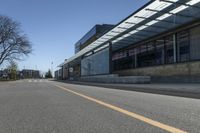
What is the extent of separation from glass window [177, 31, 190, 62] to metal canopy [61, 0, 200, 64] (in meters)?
1.35

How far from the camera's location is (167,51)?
129 feet

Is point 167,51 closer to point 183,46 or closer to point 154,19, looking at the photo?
point 183,46

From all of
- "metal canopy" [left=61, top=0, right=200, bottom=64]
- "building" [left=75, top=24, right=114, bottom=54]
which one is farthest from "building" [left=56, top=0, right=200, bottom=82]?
"building" [left=75, top=24, right=114, bottom=54]

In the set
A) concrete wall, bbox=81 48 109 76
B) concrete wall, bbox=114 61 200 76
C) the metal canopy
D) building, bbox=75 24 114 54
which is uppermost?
building, bbox=75 24 114 54

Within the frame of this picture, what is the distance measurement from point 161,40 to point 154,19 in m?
9.00

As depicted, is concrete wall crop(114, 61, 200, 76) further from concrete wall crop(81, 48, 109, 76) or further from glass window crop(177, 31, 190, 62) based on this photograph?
concrete wall crop(81, 48, 109, 76)

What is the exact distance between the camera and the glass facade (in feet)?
108

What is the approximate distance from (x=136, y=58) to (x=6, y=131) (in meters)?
44.7

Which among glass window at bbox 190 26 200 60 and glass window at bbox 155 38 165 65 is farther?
glass window at bbox 155 38 165 65

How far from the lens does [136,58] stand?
50.4 metres

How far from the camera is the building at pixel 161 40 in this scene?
96.3 feet

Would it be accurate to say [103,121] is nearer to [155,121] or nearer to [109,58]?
[155,121]

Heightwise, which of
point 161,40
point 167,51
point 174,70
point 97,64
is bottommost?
point 174,70

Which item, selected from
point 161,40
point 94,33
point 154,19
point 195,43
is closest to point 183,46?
point 195,43
